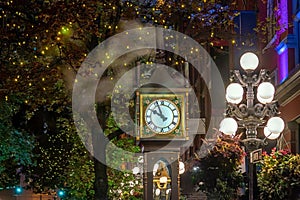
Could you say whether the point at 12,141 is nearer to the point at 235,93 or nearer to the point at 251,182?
the point at 235,93

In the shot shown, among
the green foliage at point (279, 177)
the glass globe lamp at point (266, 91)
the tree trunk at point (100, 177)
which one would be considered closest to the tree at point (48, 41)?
the tree trunk at point (100, 177)

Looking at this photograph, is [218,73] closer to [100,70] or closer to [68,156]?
[68,156]

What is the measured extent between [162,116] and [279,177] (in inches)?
168

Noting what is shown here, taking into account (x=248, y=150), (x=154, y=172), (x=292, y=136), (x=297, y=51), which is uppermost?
(x=297, y=51)

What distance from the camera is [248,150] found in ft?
42.1

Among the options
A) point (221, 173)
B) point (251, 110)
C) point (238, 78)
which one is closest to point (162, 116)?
point (251, 110)

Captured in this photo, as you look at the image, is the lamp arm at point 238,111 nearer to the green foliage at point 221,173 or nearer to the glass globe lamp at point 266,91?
the glass globe lamp at point 266,91

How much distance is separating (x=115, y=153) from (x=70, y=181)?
167 cm

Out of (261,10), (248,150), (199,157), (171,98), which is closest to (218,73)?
(261,10)

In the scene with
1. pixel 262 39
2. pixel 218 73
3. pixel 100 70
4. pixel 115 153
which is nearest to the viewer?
pixel 100 70

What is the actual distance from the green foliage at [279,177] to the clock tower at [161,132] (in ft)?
12.6

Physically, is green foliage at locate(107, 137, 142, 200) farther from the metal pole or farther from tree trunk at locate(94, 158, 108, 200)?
the metal pole

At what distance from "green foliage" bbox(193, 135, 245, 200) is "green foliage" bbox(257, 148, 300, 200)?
60 cm

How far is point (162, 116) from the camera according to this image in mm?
10469
